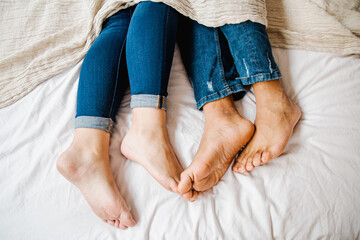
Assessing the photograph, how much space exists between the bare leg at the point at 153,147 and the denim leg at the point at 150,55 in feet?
0.10

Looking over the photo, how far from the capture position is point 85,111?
57 cm

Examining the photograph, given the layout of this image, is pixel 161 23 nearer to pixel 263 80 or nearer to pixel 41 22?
pixel 263 80

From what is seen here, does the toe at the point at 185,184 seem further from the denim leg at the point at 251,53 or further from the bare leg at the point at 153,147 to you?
the denim leg at the point at 251,53

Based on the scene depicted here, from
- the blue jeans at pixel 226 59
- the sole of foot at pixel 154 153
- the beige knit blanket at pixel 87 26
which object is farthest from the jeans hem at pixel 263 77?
the sole of foot at pixel 154 153

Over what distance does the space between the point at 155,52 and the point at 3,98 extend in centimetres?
48

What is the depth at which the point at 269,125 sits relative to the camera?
58cm

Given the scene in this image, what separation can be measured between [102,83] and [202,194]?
391 mm

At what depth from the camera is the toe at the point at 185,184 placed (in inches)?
19.2

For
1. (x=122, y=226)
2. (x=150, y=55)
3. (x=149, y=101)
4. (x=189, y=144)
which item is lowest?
(x=122, y=226)

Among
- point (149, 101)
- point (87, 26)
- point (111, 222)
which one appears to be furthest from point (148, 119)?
point (87, 26)

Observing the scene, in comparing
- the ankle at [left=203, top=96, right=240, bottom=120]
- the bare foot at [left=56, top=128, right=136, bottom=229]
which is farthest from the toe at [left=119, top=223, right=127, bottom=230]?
the ankle at [left=203, top=96, right=240, bottom=120]

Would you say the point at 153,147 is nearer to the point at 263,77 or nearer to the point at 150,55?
the point at 150,55

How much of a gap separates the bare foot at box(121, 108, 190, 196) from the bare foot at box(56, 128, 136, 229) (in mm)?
67

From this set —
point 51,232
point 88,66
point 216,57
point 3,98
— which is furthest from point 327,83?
point 3,98
